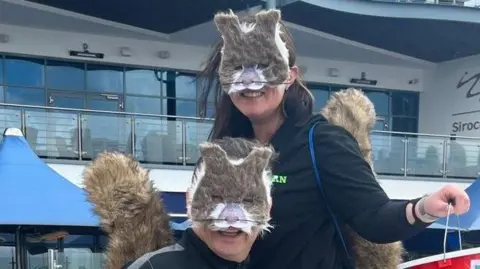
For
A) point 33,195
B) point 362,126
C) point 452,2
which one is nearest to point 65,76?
point 33,195

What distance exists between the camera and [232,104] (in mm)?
2252

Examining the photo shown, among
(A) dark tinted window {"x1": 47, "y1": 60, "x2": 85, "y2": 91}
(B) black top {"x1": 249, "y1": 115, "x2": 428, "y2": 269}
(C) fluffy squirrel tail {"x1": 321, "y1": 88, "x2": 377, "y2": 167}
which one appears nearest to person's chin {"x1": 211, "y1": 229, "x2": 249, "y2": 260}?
(B) black top {"x1": 249, "y1": 115, "x2": 428, "y2": 269}

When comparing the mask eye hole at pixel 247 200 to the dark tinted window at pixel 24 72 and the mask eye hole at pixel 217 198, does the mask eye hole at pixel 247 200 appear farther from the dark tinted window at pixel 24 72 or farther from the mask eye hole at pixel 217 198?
the dark tinted window at pixel 24 72

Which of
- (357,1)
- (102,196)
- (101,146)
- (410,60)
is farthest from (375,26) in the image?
(102,196)

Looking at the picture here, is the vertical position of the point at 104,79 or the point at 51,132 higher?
the point at 104,79

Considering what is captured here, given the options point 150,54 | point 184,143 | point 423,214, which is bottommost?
point 184,143

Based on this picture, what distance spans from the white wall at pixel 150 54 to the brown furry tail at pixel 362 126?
10122 mm

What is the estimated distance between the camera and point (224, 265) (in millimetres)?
1861

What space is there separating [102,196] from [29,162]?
4440mm

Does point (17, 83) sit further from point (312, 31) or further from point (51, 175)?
point (51, 175)

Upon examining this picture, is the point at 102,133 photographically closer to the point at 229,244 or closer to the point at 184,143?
the point at 184,143

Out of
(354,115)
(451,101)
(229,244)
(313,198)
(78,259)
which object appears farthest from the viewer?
(451,101)

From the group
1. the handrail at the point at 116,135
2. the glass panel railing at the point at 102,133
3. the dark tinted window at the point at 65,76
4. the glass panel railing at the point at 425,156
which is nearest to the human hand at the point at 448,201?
the handrail at the point at 116,135

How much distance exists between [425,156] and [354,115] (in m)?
10.7
